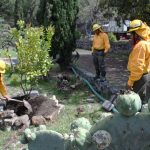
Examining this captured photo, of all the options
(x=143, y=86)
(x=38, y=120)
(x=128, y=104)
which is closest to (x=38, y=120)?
(x=38, y=120)

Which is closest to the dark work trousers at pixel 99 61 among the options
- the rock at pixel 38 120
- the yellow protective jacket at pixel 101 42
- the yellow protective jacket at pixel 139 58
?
the yellow protective jacket at pixel 101 42

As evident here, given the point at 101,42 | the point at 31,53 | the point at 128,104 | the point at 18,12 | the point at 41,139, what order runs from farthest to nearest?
the point at 18,12
the point at 101,42
the point at 31,53
the point at 41,139
the point at 128,104

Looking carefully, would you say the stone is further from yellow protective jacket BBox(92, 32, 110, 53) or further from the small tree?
yellow protective jacket BBox(92, 32, 110, 53)

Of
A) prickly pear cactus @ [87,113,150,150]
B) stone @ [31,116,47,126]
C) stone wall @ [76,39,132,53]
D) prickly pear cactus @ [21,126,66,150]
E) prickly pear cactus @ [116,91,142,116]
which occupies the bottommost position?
stone wall @ [76,39,132,53]

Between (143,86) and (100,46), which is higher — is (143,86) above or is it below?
above

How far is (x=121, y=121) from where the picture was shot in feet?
8.22

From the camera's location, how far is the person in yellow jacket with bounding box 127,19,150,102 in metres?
6.36

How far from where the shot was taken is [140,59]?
250 inches

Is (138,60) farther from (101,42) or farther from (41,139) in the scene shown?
(101,42)

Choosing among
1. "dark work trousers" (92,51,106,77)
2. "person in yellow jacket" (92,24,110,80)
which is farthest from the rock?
"dark work trousers" (92,51,106,77)

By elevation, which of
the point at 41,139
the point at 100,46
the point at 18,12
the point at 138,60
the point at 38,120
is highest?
the point at 41,139

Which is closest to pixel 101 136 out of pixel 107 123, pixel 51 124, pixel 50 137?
pixel 107 123

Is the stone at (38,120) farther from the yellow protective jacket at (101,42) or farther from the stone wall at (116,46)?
the stone wall at (116,46)

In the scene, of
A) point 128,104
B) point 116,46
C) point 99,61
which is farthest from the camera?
point 116,46
